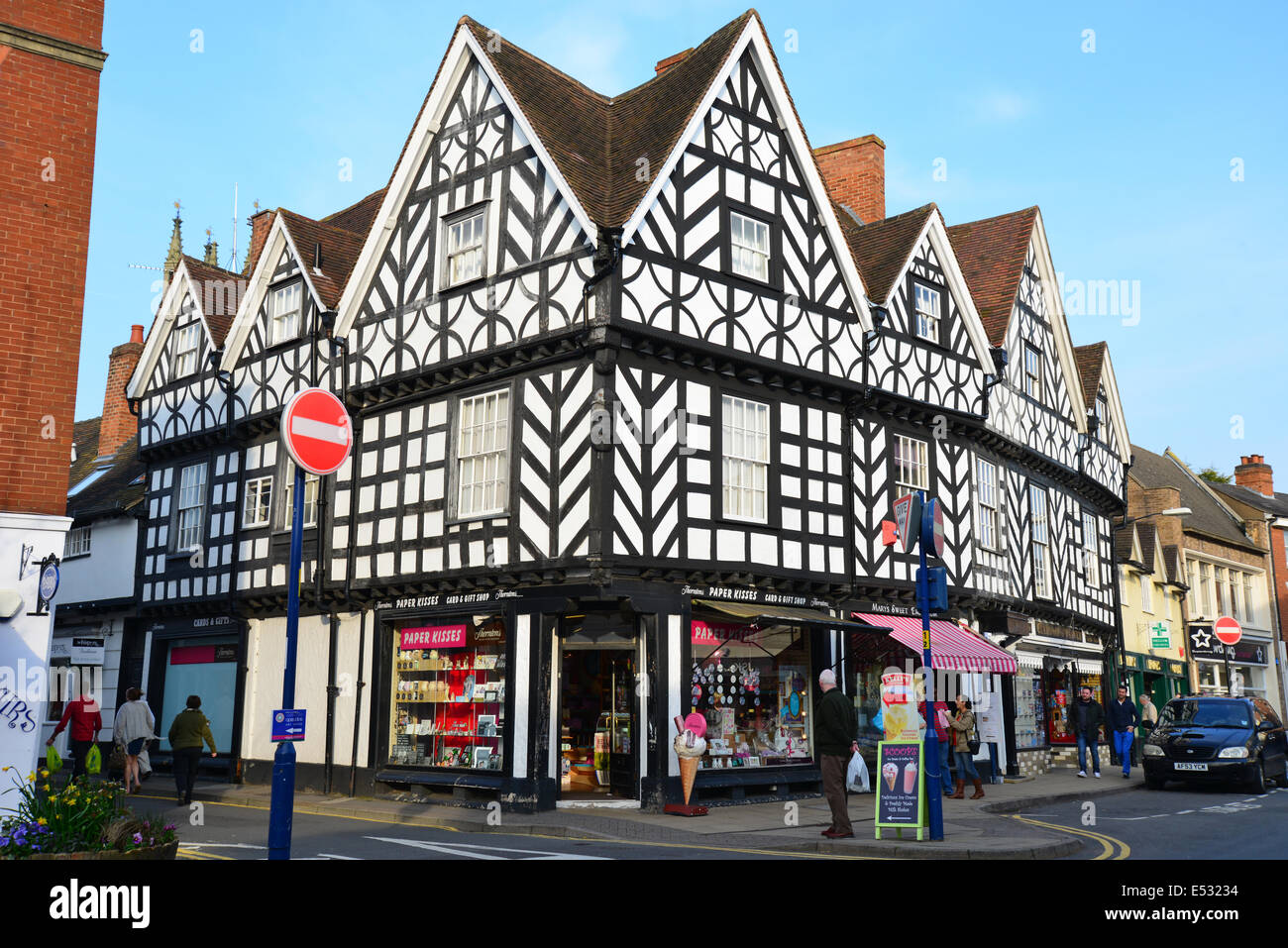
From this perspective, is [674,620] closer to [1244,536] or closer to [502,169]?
[502,169]

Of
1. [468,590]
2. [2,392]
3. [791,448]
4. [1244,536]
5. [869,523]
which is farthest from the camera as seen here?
[1244,536]

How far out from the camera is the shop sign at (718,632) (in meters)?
17.1

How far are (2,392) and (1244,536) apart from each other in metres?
49.0

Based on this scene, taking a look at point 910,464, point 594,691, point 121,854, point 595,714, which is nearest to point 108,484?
point 594,691

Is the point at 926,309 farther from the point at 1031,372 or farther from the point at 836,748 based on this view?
the point at 836,748

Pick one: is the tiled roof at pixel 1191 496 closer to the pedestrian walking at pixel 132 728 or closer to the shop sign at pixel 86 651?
the shop sign at pixel 86 651

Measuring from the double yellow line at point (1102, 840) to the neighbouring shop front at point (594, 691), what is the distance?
400cm

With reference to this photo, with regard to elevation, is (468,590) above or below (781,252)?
below

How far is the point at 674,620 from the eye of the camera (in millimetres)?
16562

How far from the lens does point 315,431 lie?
8.98 m

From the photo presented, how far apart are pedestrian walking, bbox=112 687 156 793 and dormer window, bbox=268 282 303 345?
757cm

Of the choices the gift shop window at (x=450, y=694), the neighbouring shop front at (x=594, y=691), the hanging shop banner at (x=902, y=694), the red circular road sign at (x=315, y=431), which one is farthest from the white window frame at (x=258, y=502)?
the red circular road sign at (x=315, y=431)

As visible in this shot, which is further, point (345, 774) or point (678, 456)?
point (345, 774)
